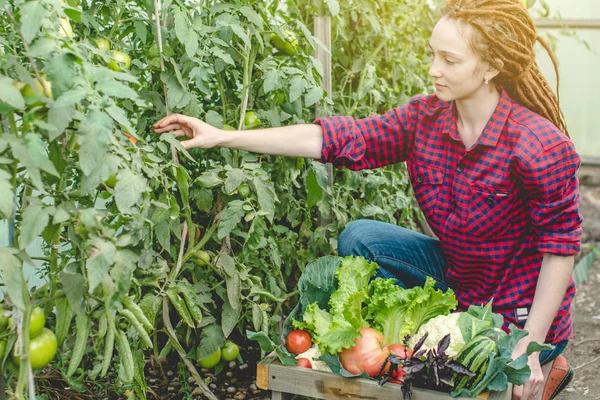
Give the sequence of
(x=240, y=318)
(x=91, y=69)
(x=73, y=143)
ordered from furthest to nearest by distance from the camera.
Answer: (x=240, y=318) → (x=73, y=143) → (x=91, y=69)

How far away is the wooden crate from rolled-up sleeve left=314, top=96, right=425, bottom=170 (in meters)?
0.65

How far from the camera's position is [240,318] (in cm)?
206

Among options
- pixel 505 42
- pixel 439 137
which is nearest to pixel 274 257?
pixel 439 137

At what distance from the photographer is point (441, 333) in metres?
1.81

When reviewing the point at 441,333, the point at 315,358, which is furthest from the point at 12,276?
the point at 441,333

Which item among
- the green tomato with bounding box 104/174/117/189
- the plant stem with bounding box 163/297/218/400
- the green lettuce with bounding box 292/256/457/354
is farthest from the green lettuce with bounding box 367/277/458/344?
the green tomato with bounding box 104/174/117/189

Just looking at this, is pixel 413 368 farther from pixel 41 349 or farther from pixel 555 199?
pixel 41 349

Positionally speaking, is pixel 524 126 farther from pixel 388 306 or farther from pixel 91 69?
pixel 91 69

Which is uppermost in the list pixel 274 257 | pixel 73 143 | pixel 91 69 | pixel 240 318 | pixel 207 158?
pixel 91 69

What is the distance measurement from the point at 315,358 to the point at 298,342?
6 centimetres

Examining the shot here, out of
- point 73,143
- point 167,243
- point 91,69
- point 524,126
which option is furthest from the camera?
point 524,126

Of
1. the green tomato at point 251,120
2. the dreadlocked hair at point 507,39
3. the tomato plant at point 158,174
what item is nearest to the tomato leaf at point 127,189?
the tomato plant at point 158,174

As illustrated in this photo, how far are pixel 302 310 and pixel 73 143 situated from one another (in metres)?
0.79

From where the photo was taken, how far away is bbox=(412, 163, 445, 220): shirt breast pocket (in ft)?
6.81
